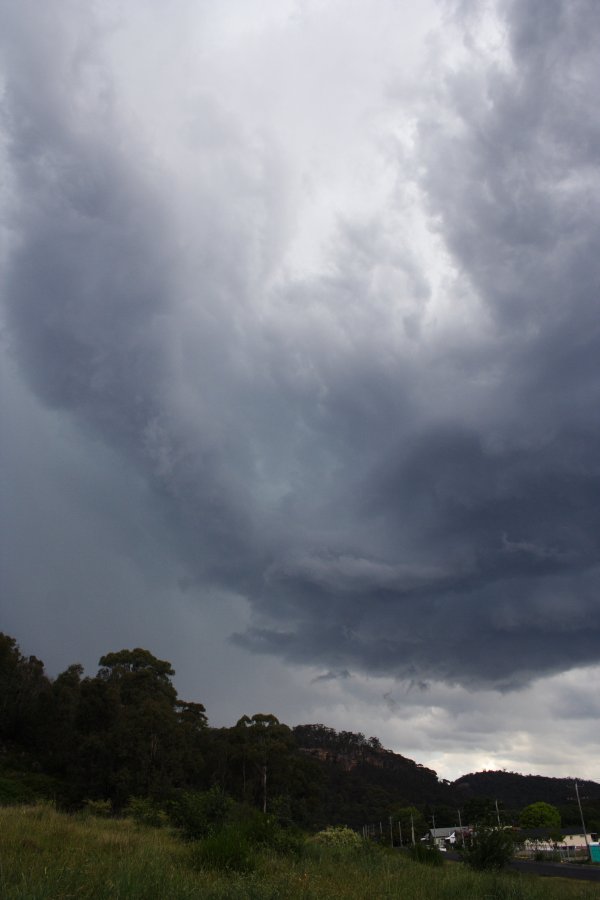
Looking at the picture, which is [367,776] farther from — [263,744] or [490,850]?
[490,850]

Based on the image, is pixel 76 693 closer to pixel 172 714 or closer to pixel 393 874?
pixel 172 714

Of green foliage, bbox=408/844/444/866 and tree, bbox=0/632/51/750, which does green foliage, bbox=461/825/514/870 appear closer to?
green foliage, bbox=408/844/444/866

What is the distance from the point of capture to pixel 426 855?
3108 cm

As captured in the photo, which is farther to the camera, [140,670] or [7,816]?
[140,670]

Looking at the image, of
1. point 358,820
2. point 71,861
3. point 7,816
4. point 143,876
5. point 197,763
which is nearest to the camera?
point 143,876

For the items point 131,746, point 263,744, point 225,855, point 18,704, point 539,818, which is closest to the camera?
point 225,855

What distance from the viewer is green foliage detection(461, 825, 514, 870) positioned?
1054 inches

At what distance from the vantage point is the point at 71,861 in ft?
46.1

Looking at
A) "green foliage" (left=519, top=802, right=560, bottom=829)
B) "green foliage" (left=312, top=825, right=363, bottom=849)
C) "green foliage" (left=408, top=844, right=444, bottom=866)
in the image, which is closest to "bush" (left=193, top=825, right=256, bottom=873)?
"green foliage" (left=312, top=825, right=363, bottom=849)

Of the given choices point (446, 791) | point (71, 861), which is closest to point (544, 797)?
point (446, 791)

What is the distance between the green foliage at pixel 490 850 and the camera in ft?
87.9

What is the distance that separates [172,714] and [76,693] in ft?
52.0

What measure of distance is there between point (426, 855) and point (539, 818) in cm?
11725

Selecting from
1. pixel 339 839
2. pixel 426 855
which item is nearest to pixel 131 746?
pixel 339 839
